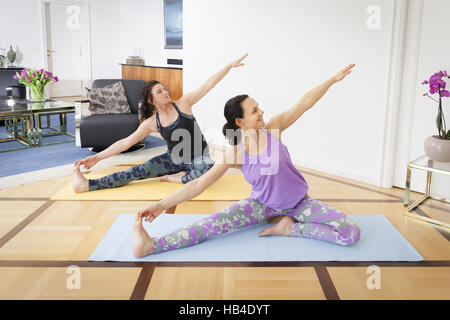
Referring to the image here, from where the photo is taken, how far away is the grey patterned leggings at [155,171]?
326cm

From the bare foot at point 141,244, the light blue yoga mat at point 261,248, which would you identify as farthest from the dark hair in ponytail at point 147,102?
the bare foot at point 141,244

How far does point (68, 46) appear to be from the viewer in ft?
29.0

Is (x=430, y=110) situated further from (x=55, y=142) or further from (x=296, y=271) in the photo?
(x=55, y=142)

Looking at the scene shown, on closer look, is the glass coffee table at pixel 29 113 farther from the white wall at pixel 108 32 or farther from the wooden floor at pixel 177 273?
the white wall at pixel 108 32

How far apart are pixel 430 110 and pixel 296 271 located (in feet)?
5.81

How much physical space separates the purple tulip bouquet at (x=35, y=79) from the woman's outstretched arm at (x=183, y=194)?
3.48 metres

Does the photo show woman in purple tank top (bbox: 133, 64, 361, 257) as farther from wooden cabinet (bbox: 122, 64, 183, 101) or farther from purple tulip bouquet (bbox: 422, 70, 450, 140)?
wooden cabinet (bbox: 122, 64, 183, 101)

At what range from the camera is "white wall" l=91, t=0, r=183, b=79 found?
27.7 ft

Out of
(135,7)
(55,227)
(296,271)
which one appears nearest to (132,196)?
(55,227)

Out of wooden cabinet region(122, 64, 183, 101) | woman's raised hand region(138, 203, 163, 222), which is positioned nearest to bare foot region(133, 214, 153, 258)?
woman's raised hand region(138, 203, 163, 222)

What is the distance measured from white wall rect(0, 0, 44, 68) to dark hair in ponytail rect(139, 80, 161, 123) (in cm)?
573

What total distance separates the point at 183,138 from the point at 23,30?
20.6 feet

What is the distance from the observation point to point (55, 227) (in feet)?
8.38

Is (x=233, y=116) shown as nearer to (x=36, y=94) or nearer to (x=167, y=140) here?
(x=167, y=140)
